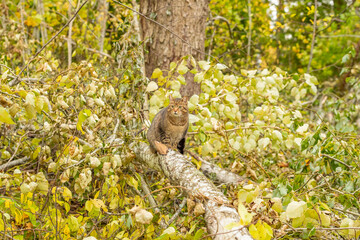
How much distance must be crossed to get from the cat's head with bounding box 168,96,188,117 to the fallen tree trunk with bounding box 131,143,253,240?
Result: 0.39m

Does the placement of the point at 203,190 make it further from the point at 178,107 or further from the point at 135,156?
the point at 178,107

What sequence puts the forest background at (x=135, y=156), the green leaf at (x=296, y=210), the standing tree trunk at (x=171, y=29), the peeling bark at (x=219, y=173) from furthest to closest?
the standing tree trunk at (x=171, y=29)
the peeling bark at (x=219, y=173)
the forest background at (x=135, y=156)
the green leaf at (x=296, y=210)

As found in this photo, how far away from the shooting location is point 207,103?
10.8 ft

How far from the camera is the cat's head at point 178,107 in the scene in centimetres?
334

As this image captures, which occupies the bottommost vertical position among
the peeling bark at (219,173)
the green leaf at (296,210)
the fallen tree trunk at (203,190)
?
the peeling bark at (219,173)

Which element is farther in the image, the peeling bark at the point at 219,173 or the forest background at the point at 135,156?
the peeling bark at the point at 219,173

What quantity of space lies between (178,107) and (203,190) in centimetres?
127

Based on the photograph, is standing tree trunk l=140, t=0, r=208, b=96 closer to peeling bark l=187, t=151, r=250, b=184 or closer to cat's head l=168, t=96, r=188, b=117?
cat's head l=168, t=96, r=188, b=117

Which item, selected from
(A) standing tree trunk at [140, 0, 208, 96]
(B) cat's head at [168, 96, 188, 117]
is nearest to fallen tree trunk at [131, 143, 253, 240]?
(B) cat's head at [168, 96, 188, 117]

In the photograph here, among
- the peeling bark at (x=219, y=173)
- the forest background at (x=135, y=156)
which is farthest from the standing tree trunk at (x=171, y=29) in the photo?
the peeling bark at (x=219, y=173)

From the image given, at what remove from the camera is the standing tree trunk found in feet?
13.9

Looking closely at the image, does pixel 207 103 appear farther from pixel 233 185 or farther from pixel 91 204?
pixel 91 204

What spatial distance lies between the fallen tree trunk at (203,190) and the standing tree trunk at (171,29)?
140 cm

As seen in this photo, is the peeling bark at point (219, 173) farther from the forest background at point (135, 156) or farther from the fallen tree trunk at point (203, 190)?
the fallen tree trunk at point (203, 190)
